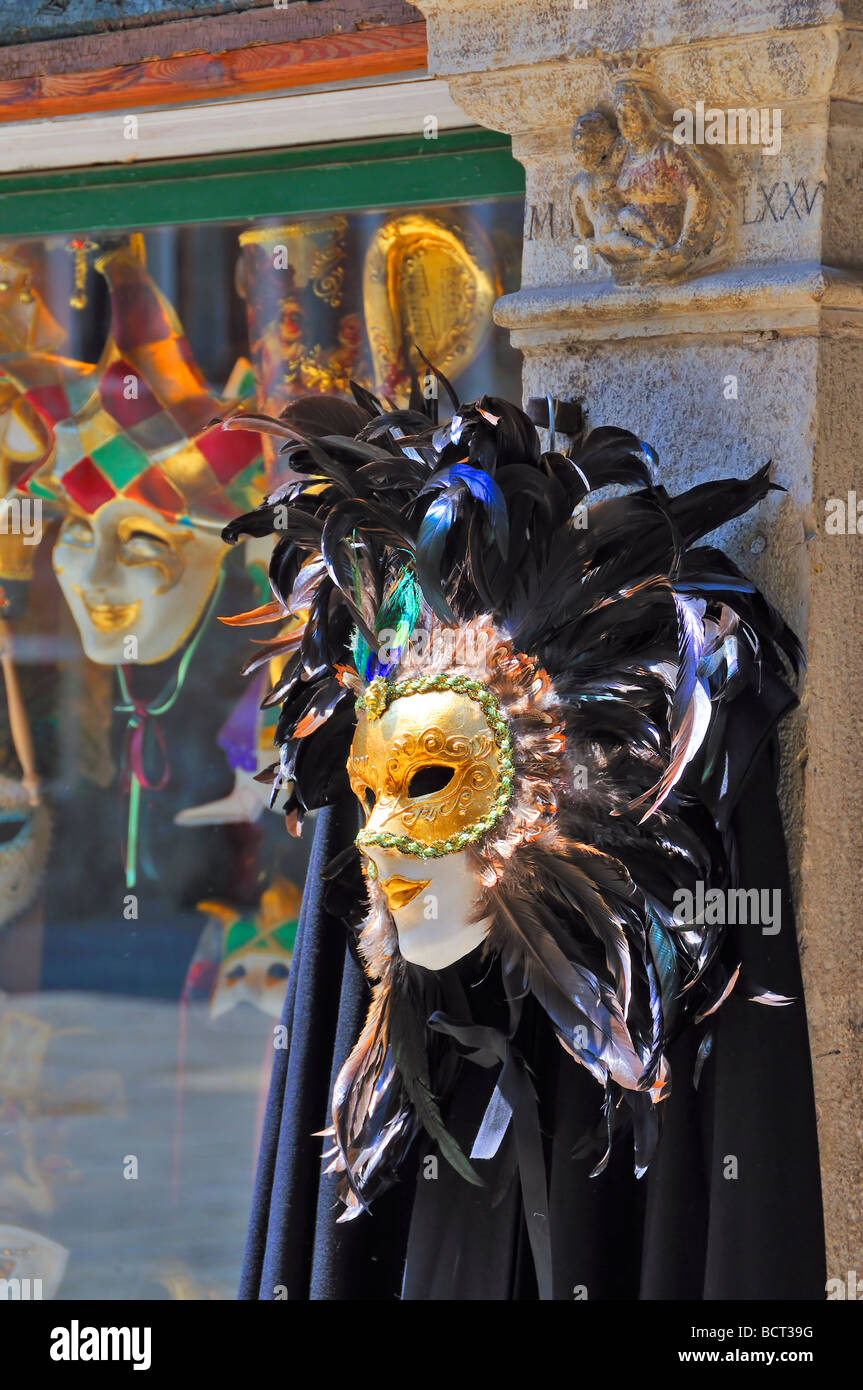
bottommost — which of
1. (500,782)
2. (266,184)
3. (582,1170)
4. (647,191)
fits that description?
(582,1170)

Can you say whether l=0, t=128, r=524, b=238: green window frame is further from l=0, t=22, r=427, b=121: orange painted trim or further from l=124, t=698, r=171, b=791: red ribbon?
l=124, t=698, r=171, b=791: red ribbon

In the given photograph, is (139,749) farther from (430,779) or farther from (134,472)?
(430,779)

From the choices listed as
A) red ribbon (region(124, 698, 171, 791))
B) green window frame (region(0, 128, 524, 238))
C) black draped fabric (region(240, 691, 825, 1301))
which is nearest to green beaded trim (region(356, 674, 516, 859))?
black draped fabric (region(240, 691, 825, 1301))

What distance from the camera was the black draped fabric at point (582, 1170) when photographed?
1.32 m

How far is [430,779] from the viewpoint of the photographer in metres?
1.36

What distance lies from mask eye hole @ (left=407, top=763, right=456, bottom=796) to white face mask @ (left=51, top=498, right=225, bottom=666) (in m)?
1.76

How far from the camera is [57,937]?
10.4 feet

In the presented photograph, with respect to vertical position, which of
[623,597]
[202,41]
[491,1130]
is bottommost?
[491,1130]

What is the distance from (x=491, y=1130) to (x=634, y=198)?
87 cm

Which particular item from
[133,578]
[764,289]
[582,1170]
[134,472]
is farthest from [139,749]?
[764,289]

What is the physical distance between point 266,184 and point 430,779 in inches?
60.3

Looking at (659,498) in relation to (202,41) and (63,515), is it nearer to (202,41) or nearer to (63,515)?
(202,41)

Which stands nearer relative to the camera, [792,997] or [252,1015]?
[792,997]
